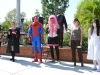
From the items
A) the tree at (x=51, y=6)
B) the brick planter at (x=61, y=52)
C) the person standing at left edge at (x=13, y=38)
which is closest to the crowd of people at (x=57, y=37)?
the person standing at left edge at (x=13, y=38)

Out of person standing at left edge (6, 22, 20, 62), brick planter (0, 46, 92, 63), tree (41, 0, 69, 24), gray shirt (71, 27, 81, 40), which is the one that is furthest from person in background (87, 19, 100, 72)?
tree (41, 0, 69, 24)

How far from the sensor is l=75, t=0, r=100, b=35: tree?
25278mm

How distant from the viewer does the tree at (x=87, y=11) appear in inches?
995

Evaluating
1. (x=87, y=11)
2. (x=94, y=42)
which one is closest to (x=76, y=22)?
(x=94, y=42)

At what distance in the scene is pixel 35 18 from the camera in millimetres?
6812

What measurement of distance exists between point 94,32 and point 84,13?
71.3 feet

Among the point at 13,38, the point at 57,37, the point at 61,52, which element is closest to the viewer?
the point at 57,37

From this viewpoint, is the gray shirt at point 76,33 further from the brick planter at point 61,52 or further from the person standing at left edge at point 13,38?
the person standing at left edge at point 13,38

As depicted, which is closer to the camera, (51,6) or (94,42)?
(94,42)

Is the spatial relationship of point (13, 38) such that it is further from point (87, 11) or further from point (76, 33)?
point (87, 11)

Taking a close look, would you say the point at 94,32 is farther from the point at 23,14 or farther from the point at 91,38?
the point at 23,14

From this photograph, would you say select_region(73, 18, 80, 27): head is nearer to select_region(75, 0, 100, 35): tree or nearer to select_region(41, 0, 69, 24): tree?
select_region(75, 0, 100, 35): tree

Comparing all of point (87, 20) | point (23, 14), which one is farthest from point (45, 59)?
point (23, 14)

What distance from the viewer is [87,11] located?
26516 mm
